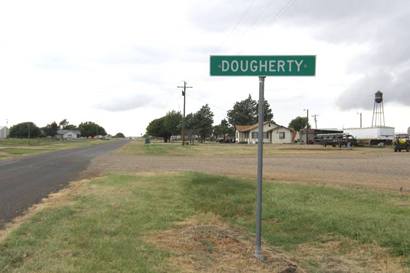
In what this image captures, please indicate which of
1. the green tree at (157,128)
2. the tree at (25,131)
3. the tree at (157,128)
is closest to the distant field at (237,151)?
the green tree at (157,128)

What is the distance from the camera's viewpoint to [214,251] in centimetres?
657

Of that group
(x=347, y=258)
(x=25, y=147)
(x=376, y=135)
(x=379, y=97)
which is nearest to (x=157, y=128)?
(x=25, y=147)

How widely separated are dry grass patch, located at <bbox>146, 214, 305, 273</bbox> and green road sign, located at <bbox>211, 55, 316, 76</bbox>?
230cm

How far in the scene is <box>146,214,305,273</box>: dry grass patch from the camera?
5.78 meters

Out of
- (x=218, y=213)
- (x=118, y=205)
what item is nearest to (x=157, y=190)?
(x=118, y=205)

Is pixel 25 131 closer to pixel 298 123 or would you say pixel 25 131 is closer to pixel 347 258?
pixel 298 123

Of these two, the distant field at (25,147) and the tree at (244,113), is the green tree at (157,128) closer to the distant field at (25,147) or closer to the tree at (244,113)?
the tree at (244,113)

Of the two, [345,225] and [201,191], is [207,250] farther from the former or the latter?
[201,191]

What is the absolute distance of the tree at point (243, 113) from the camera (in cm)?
14750

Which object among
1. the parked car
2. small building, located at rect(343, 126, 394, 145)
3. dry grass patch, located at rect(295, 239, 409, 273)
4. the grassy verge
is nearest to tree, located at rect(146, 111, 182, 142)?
small building, located at rect(343, 126, 394, 145)

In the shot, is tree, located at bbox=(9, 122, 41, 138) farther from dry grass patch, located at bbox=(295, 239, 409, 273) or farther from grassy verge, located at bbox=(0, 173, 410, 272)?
dry grass patch, located at bbox=(295, 239, 409, 273)

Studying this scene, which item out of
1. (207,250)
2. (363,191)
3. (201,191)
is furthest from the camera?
(201,191)

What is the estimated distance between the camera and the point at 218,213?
A: 10.1m

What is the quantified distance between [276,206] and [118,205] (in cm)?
339
